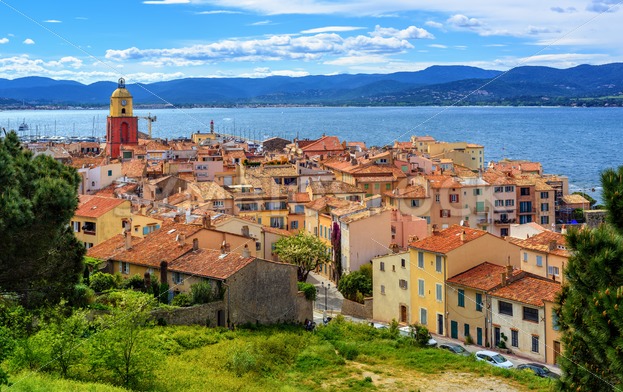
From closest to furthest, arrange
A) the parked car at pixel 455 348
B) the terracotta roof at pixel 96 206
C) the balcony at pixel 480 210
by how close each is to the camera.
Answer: the parked car at pixel 455 348 < the terracotta roof at pixel 96 206 < the balcony at pixel 480 210

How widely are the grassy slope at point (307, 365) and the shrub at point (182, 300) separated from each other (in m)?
1.28

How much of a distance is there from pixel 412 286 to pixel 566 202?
29.4 meters

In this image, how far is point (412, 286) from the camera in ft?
105

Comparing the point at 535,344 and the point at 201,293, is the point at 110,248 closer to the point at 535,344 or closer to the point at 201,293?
the point at 201,293

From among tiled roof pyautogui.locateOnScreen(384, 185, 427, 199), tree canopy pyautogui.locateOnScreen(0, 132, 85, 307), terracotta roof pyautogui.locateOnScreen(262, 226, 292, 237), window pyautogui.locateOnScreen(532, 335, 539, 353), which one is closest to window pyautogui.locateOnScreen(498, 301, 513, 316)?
window pyautogui.locateOnScreen(532, 335, 539, 353)

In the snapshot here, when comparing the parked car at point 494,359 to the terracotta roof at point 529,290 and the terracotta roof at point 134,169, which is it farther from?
the terracotta roof at point 134,169

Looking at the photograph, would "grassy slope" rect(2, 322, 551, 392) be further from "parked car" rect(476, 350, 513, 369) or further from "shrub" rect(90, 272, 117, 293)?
"shrub" rect(90, 272, 117, 293)

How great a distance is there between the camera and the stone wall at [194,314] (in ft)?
81.1

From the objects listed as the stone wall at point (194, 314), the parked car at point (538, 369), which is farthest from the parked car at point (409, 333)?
the stone wall at point (194, 314)

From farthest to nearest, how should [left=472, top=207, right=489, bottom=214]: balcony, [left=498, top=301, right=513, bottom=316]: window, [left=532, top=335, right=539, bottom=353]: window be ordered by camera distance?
[left=472, top=207, right=489, bottom=214]: balcony, [left=498, top=301, right=513, bottom=316]: window, [left=532, top=335, right=539, bottom=353]: window

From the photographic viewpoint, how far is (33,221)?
14469 millimetres

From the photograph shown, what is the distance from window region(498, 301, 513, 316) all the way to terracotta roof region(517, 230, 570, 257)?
402cm

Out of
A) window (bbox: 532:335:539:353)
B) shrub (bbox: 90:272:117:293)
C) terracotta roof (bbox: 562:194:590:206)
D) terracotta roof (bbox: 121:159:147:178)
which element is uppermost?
terracotta roof (bbox: 121:159:147:178)

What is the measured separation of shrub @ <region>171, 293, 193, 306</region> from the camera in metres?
25.9
